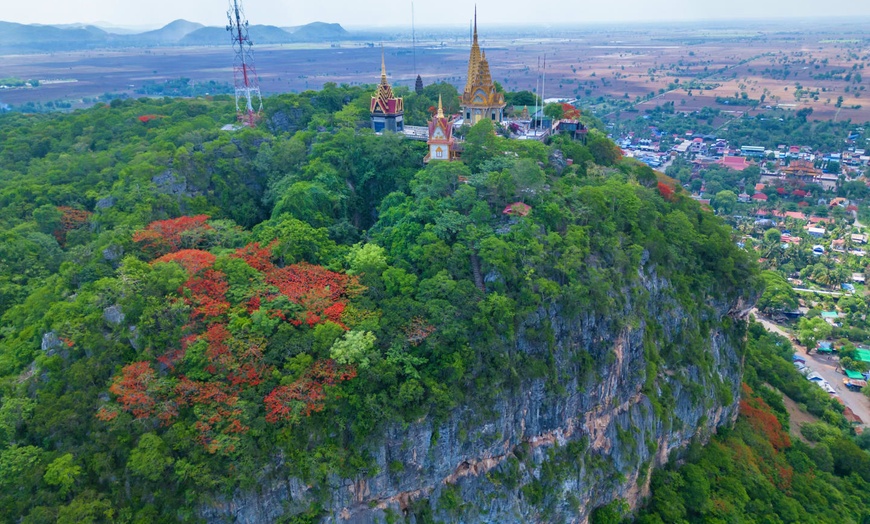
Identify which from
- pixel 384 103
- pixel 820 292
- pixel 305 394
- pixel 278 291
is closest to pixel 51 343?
pixel 278 291

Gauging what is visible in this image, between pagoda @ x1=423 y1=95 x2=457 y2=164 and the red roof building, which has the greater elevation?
pagoda @ x1=423 y1=95 x2=457 y2=164

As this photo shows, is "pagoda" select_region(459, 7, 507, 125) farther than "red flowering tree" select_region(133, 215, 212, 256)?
Yes

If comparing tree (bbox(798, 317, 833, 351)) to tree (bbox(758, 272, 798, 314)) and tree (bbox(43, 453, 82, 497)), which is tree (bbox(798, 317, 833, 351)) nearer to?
tree (bbox(758, 272, 798, 314))

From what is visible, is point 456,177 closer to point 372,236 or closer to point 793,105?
point 372,236

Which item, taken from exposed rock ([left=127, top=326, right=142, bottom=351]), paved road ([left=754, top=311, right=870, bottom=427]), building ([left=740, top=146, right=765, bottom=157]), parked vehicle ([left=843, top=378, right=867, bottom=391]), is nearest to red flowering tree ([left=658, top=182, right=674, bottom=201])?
paved road ([left=754, top=311, right=870, bottom=427])

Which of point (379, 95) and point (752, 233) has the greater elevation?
point (379, 95)

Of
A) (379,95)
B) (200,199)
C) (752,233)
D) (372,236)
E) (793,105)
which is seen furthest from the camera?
(793,105)

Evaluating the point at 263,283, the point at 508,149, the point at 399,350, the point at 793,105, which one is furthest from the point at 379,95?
the point at 793,105
